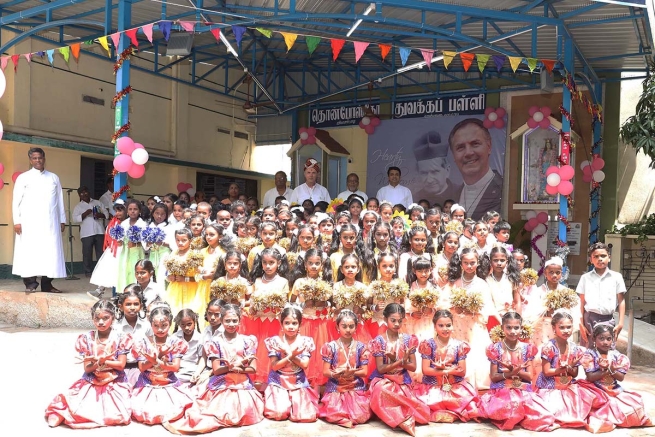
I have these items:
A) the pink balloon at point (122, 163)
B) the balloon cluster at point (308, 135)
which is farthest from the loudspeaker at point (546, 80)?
the balloon cluster at point (308, 135)

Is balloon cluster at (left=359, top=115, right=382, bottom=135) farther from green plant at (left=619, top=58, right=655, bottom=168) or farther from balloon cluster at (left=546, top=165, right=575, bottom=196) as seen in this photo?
balloon cluster at (left=546, top=165, right=575, bottom=196)

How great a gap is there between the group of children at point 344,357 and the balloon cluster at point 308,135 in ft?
33.2

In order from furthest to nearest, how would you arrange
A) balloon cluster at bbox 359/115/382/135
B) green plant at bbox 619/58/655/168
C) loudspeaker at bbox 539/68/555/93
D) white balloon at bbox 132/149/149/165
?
balloon cluster at bbox 359/115/382/135, loudspeaker at bbox 539/68/555/93, green plant at bbox 619/58/655/168, white balloon at bbox 132/149/149/165

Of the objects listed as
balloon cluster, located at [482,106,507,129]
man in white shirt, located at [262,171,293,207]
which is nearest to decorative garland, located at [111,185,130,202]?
man in white shirt, located at [262,171,293,207]

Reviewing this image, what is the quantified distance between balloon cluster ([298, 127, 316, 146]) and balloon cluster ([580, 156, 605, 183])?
6416mm

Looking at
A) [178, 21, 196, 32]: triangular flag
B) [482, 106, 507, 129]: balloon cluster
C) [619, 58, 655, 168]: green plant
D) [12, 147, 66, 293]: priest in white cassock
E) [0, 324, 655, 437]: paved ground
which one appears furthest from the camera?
[482, 106, 507, 129]: balloon cluster

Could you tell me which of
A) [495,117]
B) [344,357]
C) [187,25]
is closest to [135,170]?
[187,25]

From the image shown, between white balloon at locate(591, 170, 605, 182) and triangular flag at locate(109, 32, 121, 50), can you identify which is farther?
white balloon at locate(591, 170, 605, 182)

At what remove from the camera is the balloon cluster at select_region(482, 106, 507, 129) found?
14016mm

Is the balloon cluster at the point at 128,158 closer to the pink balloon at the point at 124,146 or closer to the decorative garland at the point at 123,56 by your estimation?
the pink balloon at the point at 124,146

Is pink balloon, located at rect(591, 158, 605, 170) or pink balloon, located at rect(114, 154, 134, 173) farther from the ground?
pink balloon, located at rect(591, 158, 605, 170)

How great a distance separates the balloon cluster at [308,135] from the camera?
51.1 feet

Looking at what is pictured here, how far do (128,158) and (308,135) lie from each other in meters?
8.13

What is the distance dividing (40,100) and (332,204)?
6182 mm
